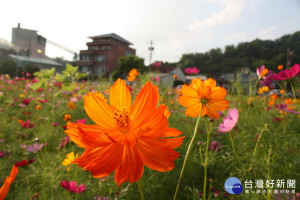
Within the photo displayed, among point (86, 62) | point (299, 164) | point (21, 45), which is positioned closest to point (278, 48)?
point (299, 164)

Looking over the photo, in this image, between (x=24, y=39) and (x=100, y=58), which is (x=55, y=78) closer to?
(x=100, y=58)

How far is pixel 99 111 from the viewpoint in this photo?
0.31 metres

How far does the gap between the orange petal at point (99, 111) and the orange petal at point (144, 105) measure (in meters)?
0.04

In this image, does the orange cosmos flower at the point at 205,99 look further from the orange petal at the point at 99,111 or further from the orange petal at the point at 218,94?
the orange petal at the point at 99,111

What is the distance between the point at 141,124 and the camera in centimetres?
29

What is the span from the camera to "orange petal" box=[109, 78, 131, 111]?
33 centimetres

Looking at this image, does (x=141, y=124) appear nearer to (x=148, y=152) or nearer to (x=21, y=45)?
(x=148, y=152)

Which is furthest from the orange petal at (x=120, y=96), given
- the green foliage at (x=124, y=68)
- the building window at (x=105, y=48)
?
the building window at (x=105, y=48)

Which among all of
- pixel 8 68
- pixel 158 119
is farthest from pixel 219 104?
pixel 8 68

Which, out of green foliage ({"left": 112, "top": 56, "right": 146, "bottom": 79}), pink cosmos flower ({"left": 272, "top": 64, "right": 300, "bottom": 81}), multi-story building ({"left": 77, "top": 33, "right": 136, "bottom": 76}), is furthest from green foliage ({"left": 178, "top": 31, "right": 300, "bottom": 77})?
multi-story building ({"left": 77, "top": 33, "right": 136, "bottom": 76})

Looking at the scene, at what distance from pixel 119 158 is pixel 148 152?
5 cm

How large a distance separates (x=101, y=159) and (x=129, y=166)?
4 cm

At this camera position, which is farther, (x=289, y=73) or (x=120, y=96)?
(x=289, y=73)

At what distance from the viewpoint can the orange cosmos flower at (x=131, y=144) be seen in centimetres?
26
